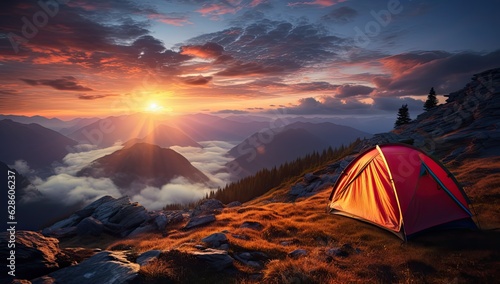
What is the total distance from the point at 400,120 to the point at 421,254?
95.6m

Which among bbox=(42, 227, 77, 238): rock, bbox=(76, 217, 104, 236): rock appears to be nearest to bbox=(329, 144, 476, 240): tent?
bbox=(76, 217, 104, 236): rock

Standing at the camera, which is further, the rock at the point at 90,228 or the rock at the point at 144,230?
the rock at the point at 90,228

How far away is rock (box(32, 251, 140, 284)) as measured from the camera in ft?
28.8

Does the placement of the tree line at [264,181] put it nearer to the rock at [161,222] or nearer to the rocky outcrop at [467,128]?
the rocky outcrop at [467,128]

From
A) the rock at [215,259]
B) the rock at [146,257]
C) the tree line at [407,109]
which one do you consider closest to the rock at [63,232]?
the rock at [146,257]

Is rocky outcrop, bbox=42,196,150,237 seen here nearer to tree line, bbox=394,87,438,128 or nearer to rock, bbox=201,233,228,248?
rock, bbox=201,233,228,248

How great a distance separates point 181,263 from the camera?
10750 millimetres

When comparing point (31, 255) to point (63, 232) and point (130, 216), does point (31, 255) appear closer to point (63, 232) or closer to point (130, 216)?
→ point (130, 216)

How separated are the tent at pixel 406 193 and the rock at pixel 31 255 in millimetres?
17702

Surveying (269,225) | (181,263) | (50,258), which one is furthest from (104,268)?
(269,225)

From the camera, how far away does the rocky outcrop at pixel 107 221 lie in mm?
31688

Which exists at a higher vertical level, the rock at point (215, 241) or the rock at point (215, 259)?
the rock at point (215, 259)

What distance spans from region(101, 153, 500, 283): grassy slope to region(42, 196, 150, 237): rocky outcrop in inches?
780

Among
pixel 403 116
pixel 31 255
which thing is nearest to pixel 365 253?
pixel 31 255
